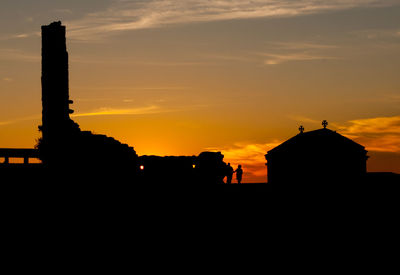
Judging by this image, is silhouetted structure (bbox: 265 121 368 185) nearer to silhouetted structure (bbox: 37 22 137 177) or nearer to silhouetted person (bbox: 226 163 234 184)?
silhouetted person (bbox: 226 163 234 184)

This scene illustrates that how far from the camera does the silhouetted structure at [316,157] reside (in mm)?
51562

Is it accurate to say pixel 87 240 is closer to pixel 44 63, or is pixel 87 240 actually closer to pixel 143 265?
pixel 143 265

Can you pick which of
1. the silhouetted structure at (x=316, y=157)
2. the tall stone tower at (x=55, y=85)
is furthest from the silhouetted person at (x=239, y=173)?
the silhouetted structure at (x=316, y=157)

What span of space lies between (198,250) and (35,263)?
6130mm

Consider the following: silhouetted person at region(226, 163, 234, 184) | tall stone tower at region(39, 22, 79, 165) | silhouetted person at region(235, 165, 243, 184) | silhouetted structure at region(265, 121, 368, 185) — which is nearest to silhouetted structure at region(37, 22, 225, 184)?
tall stone tower at region(39, 22, 79, 165)

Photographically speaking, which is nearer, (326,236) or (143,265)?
(143,265)

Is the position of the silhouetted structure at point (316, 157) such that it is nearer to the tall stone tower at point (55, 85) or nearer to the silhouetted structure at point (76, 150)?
the silhouetted structure at point (76, 150)

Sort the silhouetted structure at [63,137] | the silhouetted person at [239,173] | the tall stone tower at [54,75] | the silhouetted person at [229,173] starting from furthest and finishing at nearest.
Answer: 1. the silhouetted person at [239,173]
2. the silhouetted person at [229,173]
3. the tall stone tower at [54,75]
4. the silhouetted structure at [63,137]

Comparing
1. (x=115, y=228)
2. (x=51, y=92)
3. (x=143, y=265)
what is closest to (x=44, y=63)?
(x=51, y=92)

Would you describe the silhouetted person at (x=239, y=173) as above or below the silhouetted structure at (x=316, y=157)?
below

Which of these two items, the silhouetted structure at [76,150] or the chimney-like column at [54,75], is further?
the chimney-like column at [54,75]

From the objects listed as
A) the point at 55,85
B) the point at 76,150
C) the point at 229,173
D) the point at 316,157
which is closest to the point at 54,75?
the point at 55,85

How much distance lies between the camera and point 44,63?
98.8ft

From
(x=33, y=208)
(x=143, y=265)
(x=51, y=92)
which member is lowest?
(x=143, y=265)
